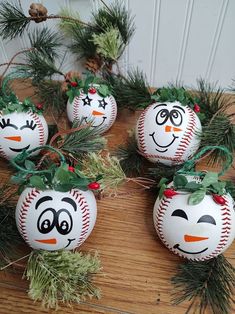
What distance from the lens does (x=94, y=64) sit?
659mm

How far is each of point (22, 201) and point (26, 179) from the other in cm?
3

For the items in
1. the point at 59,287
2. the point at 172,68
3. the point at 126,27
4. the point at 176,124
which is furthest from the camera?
the point at 172,68

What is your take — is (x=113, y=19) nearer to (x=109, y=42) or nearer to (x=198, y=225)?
(x=109, y=42)

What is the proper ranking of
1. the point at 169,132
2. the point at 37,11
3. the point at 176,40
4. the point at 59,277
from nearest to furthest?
the point at 59,277, the point at 169,132, the point at 37,11, the point at 176,40

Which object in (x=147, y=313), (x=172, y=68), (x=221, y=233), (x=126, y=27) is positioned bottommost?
(x=147, y=313)

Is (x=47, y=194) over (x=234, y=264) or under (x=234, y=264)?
over

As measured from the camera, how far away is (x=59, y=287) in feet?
1.12

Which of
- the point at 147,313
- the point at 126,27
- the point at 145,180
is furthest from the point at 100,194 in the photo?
the point at 126,27

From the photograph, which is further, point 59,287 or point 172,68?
point 172,68

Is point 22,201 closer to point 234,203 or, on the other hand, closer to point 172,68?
point 234,203

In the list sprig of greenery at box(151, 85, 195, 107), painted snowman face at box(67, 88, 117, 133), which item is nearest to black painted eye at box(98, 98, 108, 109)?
painted snowman face at box(67, 88, 117, 133)

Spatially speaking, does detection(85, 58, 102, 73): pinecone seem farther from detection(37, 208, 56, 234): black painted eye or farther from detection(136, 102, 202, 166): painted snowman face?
detection(37, 208, 56, 234): black painted eye

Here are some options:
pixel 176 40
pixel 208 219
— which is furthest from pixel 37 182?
pixel 176 40

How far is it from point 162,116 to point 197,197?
0.15 meters
